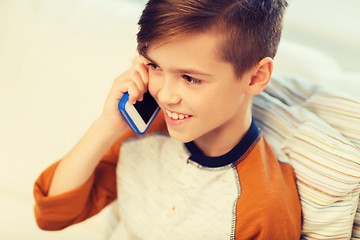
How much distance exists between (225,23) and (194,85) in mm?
116

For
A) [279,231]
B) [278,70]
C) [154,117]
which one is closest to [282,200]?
[279,231]

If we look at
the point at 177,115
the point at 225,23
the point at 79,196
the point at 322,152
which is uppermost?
the point at 225,23

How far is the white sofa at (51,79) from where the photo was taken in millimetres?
1071

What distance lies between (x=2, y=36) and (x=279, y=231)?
3.58ft

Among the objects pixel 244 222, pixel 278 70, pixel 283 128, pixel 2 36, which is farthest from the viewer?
pixel 2 36

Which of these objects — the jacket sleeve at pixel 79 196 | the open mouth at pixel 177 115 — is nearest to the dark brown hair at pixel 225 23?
the open mouth at pixel 177 115

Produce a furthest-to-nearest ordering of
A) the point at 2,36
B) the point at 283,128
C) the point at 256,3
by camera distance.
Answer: the point at 2,36
the point at 283,128
the point at 256,3

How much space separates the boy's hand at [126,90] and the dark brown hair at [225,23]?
0.10 m

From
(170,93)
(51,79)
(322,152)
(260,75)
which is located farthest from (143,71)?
(51,79)

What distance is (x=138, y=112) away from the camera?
718mm

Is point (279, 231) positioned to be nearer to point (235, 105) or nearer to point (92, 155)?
point (235, 105)

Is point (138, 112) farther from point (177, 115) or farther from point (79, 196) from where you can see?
point (79, 196)

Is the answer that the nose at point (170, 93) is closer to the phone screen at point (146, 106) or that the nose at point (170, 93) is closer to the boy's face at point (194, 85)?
the boy's face at point (194, 85)

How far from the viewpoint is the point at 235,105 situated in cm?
65
